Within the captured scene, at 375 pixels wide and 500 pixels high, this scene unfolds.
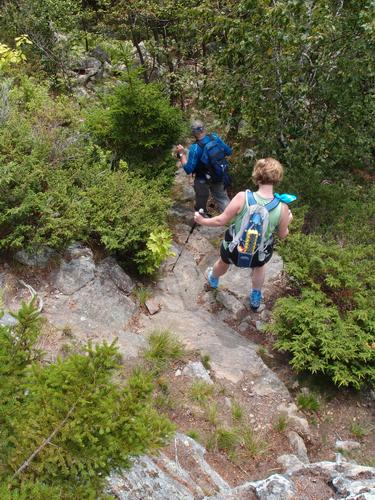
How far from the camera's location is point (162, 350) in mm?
Answer: 5598

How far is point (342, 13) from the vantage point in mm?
7320

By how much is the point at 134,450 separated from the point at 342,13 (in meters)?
7.60

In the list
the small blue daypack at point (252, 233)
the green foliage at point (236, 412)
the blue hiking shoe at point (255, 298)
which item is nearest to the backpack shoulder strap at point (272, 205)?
the small blue daypack at point (252, 233)

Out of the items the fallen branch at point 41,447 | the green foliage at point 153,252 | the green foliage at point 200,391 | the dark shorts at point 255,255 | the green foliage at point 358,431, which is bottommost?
the green foliage at point 358,431

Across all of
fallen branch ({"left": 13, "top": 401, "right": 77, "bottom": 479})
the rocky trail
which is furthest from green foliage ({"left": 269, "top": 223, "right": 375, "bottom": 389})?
fallen branch ({"left": 13, "top": 401, "right": 77, "bottom": 479})

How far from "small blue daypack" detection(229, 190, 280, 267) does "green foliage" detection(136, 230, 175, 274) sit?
1.38 meters

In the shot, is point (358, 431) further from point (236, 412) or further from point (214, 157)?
point (214, 157)

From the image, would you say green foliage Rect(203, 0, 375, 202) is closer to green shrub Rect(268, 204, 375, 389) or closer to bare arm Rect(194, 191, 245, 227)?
green shrub Rect(268, 204, 375, 389)

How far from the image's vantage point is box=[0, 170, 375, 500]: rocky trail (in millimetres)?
3756

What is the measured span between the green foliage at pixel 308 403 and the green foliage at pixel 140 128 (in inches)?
174

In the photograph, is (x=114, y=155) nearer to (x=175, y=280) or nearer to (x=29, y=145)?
(x=29, y=145)

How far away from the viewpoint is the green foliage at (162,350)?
5.47 m

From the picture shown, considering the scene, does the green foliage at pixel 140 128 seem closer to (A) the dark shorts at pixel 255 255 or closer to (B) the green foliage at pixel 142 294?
(B) the green foliage at pixel 142 294

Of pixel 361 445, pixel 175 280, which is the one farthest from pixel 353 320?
pixel 175 280
